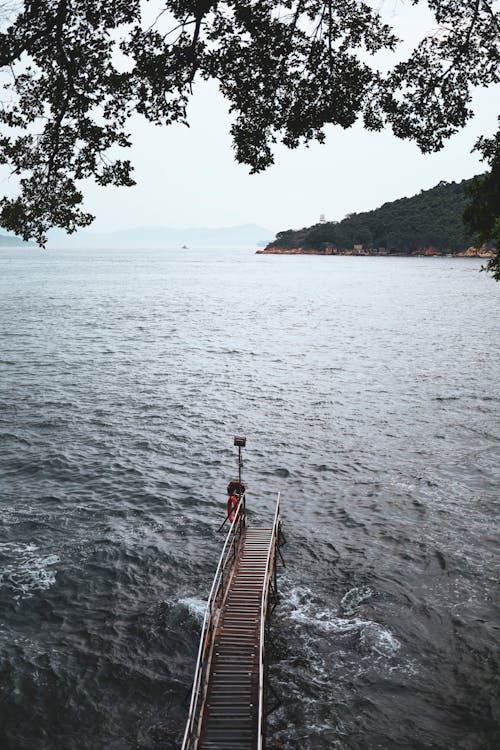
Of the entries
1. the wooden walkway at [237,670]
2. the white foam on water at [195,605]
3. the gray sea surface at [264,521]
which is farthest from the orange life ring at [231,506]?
the white foam on water at [195,605]

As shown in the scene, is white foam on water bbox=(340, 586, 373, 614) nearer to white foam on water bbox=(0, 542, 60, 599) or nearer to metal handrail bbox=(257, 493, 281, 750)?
metal handrail bbox=(257, 493, 281, 750)

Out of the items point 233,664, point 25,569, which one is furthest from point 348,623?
point 25,569

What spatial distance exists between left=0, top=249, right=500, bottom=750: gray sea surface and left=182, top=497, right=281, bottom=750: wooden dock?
1317mm

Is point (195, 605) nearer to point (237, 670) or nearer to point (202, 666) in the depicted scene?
point (237, 670)

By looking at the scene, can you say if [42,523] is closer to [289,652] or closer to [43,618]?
[43,618]

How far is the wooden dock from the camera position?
11719 mm

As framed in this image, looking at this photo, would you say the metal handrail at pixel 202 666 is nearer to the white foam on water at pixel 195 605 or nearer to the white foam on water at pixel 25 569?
the white foam on water at pixel 195 605

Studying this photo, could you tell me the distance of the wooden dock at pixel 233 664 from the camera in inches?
461

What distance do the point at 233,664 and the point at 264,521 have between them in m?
9.85

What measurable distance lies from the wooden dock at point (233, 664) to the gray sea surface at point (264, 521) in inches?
51.9

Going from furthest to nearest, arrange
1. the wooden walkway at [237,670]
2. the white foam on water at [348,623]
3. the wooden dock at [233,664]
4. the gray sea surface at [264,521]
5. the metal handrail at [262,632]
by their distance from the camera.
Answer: the white foam on water at [348,623], the gray sea surface at [264,521], the wooden walkway at [237,670], the wooden dock at [233,664], the metal handrail at [262,632]

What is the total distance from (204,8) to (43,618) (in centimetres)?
1683

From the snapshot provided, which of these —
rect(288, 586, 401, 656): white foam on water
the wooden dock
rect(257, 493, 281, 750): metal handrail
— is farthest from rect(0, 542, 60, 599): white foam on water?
rect(288, 586, 401, 656): white foam on water

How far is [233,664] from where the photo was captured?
45.8 ft
